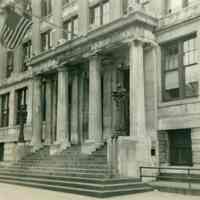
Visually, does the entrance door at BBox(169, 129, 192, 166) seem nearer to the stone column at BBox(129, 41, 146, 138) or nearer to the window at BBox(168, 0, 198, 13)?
the stone column at BBox(129, 41, 146, 138)

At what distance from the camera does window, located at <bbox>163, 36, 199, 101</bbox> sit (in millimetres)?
19047

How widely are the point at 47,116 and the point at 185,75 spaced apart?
12164 mm

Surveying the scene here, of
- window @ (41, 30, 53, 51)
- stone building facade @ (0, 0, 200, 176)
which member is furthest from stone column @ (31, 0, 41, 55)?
stone building facade @ (0, 0, 200, 176)

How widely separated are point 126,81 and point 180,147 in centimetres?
581

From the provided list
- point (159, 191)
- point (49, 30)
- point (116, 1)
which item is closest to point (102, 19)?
point (116, 1)

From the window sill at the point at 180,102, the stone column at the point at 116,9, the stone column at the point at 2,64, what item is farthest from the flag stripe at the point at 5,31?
the window sill at the point at 180,102

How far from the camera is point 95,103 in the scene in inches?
853

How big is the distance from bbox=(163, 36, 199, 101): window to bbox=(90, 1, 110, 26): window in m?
5.68

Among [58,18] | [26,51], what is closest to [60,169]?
[58,18]

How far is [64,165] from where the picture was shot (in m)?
21.0

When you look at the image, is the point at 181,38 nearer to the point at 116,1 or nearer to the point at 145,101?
the point at 145,101

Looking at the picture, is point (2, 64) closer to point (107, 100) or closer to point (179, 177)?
point (107, 100)

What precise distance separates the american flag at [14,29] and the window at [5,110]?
1129 centimetres

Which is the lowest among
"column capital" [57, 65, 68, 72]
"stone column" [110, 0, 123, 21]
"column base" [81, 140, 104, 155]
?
"column base" [81, 140, 104, 155]
